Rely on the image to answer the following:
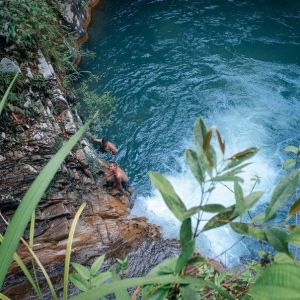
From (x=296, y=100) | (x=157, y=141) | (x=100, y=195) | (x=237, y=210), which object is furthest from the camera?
(x=296, y=100)

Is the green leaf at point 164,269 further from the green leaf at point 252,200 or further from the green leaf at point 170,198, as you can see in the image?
the green leaf at point 252,200

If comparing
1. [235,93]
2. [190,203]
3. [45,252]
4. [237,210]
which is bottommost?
[190,203]

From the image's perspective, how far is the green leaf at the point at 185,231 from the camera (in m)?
0.86

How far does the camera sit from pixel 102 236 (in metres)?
4.16

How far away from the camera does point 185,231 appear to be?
2.84 feet

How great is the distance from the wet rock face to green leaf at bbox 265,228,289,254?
300 centimetres

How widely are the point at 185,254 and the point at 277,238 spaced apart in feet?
0.79

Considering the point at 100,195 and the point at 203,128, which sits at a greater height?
the point at 203,128

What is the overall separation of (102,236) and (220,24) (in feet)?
25.1

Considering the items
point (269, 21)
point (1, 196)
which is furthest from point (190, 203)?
point (269, 21)

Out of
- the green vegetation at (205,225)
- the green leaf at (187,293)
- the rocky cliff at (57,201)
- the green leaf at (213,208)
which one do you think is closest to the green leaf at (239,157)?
the green vegetation at (205,225)

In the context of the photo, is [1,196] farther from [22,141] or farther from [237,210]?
[237,210]

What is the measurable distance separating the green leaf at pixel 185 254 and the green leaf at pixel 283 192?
211mm

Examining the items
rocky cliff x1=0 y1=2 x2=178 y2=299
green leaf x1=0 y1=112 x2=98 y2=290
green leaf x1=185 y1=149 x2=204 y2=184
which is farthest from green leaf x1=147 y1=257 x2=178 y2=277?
rocky cliff x1=0 y1=2 x2=178 y2=299
